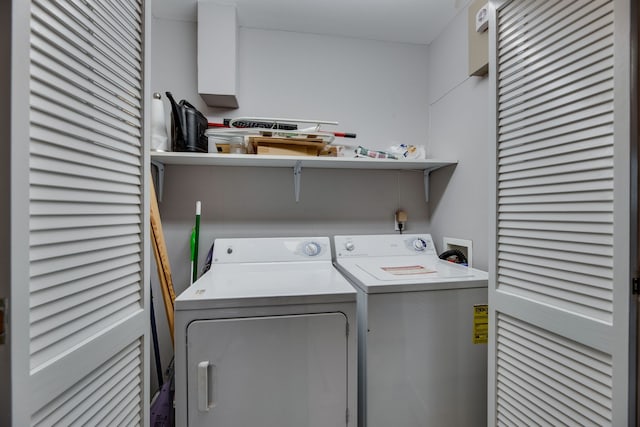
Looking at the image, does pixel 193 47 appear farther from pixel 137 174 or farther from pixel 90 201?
pixel 90 201

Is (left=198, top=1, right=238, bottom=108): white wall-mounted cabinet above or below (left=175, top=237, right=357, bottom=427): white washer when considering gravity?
above

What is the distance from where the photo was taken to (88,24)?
675mm

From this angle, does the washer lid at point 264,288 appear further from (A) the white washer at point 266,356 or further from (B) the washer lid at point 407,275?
(B) the washer lid at point 407,275

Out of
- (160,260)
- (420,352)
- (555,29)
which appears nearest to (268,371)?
(420,352)

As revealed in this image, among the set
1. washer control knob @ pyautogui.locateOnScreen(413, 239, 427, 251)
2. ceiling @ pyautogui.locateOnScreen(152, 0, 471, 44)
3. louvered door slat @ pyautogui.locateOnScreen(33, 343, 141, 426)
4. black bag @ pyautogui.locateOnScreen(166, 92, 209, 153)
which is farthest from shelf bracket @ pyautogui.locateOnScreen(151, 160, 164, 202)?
washer control knob @ pyautogui.locateOnScreen(413, 239, 427, 251)

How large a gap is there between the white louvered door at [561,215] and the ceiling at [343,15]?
916 millimetres

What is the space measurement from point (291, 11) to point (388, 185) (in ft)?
4.55

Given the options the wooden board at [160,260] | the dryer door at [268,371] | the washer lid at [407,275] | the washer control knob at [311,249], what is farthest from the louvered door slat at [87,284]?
Answer: the washer control knob at [311,249]

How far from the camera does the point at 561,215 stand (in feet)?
2.68

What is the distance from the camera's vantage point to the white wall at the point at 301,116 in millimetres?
1854

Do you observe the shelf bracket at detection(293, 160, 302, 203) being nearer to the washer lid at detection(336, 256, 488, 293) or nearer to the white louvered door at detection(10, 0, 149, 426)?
the washer lid at detection(336, 256, 488, 293)

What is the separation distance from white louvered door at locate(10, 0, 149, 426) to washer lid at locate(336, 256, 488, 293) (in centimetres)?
94
